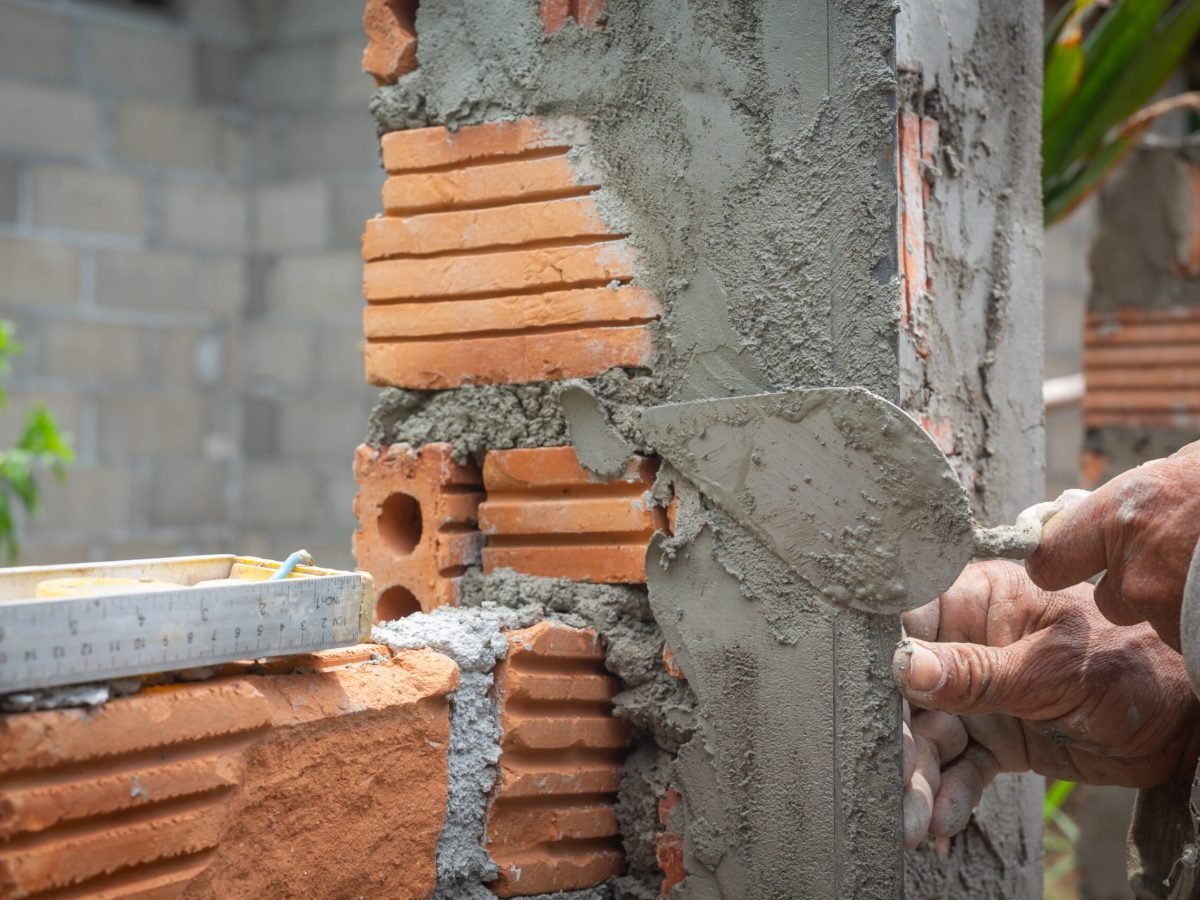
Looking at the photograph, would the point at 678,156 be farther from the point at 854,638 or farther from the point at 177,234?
the point at 177,234

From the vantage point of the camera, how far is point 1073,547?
1446 millimetres

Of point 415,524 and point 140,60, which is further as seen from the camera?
point 140,60

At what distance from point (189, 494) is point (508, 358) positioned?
13.1 ft

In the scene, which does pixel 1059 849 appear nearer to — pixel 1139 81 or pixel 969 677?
pixel 1139 81

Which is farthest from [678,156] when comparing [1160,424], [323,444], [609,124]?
[323,444]

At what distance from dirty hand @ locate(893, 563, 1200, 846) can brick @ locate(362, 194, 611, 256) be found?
2.35 ft

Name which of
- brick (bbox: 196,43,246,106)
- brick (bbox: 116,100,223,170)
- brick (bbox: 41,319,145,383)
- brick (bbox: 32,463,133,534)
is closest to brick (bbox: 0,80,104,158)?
brick (bbox: 116,100,223,170)

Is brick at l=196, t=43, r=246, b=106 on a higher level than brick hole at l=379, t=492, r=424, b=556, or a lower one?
higher

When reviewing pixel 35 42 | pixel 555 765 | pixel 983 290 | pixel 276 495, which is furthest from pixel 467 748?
pixel 35 42

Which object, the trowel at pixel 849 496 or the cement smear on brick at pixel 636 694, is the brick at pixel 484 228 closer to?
the trowel at pixel 849 496

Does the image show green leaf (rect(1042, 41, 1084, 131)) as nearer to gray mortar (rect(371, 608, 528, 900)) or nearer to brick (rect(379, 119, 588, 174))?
brick (rect(379, 119, 588, 174))

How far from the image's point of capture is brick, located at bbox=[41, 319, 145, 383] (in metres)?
4.94

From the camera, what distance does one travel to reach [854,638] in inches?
59.9

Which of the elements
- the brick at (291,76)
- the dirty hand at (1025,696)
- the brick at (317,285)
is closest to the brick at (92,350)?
the brick at (317,285)
